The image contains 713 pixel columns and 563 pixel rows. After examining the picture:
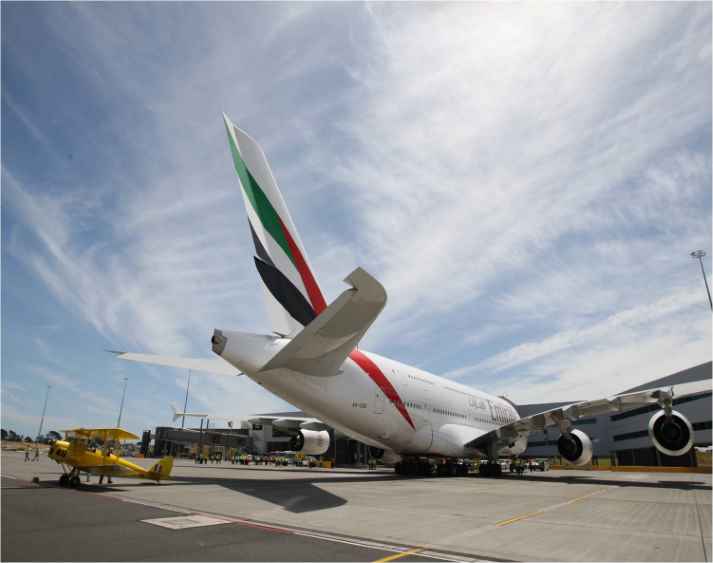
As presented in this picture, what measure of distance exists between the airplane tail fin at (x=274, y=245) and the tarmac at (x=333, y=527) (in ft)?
17.9

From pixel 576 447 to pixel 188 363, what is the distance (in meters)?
15.9

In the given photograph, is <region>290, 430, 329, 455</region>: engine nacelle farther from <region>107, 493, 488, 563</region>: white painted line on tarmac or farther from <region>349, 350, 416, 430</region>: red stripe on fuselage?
<region>107, 493, 488, 563</region>: white painted line on tarmac

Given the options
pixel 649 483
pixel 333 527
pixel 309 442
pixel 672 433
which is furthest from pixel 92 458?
pixel 649 483

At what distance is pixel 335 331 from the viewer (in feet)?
32.4

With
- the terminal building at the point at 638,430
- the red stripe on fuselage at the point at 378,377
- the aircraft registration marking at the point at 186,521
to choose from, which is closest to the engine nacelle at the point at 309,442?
the red stripe on fuselage at the point at 378,377

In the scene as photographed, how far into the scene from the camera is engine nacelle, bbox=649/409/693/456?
1509cm

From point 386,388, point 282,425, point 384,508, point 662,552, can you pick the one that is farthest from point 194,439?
point 662,552

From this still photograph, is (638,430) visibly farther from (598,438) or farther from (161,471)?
(161,471)

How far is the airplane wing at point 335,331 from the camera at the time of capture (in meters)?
8.07

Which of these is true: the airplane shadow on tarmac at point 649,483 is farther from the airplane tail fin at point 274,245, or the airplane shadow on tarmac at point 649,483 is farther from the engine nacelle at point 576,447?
the airplane tail fin at point 274,245

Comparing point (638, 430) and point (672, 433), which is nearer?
point (672, 433)

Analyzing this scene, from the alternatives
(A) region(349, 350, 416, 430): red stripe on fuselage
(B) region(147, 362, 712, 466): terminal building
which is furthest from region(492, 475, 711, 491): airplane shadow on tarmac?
(B) region(147, 362, 712, 466): terminal building

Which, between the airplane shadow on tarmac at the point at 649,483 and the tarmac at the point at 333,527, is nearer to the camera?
the tarmac at the point at 333,527

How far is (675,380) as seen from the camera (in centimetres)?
4709
